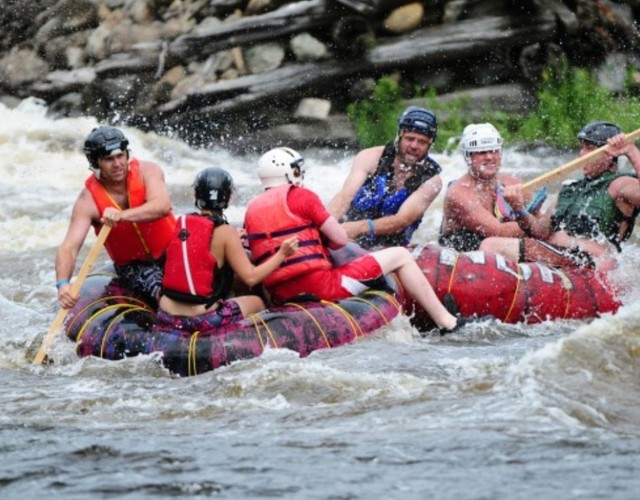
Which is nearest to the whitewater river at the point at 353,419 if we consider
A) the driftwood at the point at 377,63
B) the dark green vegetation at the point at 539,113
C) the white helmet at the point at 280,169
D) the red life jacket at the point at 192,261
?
the red life jacket at the point at 192,261

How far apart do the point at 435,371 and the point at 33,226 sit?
25.9 feet

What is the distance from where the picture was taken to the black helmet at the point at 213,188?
8562 millimetres

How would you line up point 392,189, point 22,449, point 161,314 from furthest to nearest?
point 392,189 < point 161,314 < point 22,449

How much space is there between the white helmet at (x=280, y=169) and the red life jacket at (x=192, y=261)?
64 centimetres

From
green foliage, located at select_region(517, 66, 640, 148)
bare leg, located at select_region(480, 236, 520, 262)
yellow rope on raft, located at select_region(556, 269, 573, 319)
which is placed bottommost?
green foliage, located at select_region(517, 66, 640, 148)

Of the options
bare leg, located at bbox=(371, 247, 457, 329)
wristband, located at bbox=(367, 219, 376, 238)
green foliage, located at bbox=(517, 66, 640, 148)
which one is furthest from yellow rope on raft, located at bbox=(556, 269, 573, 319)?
green foliage, located at bbox=(517, 66, 640, 148)

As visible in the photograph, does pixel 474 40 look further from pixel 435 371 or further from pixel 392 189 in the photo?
pixel 435 371

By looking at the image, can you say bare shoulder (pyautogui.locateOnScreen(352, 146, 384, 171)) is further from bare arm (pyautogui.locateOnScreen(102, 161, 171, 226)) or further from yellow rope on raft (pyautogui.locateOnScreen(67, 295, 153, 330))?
yellow rope on raft (pyautogui.locateOnScreen(67, 295, 153, 330))

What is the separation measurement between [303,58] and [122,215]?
Answer: 10.5 metres

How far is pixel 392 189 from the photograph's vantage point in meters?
10.4

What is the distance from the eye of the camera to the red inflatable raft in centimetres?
855

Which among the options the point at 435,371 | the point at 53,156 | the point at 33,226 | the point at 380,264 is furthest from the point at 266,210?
the point at 53,156

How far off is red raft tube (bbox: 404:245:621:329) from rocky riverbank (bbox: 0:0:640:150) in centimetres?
916

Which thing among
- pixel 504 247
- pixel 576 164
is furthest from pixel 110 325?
pixel 576 164
